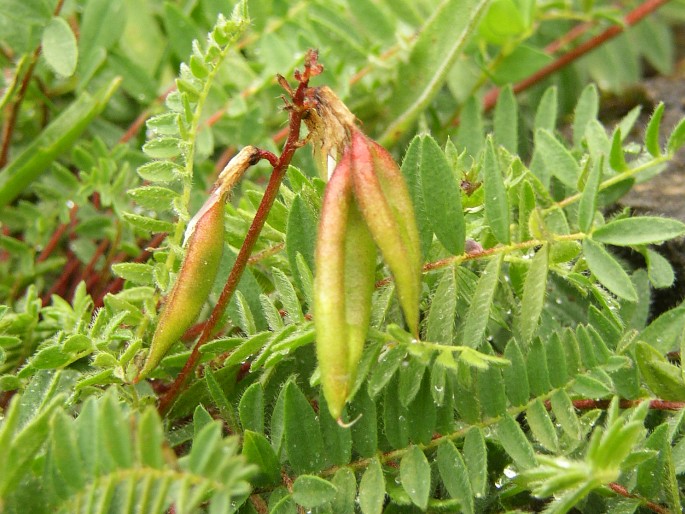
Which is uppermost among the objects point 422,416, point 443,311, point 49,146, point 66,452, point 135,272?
point 49,146

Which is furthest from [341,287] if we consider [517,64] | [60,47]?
[517,64]

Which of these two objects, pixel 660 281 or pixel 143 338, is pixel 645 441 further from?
pixel 143 338

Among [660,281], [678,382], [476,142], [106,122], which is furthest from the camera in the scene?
[106,122]

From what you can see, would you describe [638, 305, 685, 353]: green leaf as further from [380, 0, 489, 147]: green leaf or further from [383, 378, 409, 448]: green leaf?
[380, 0, 489, 147]: green leaf

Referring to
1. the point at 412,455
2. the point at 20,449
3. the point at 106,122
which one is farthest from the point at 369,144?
the point at 106,122

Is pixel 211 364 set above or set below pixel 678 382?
above

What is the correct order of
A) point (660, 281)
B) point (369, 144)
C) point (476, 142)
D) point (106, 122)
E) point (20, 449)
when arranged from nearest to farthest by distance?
point (20, 449) < point (369, 144) < point (660, 281) < point (476, 142) < point (106, 122)

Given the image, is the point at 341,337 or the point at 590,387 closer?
the point at 341,337

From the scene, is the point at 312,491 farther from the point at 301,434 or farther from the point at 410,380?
the point at 410,380
